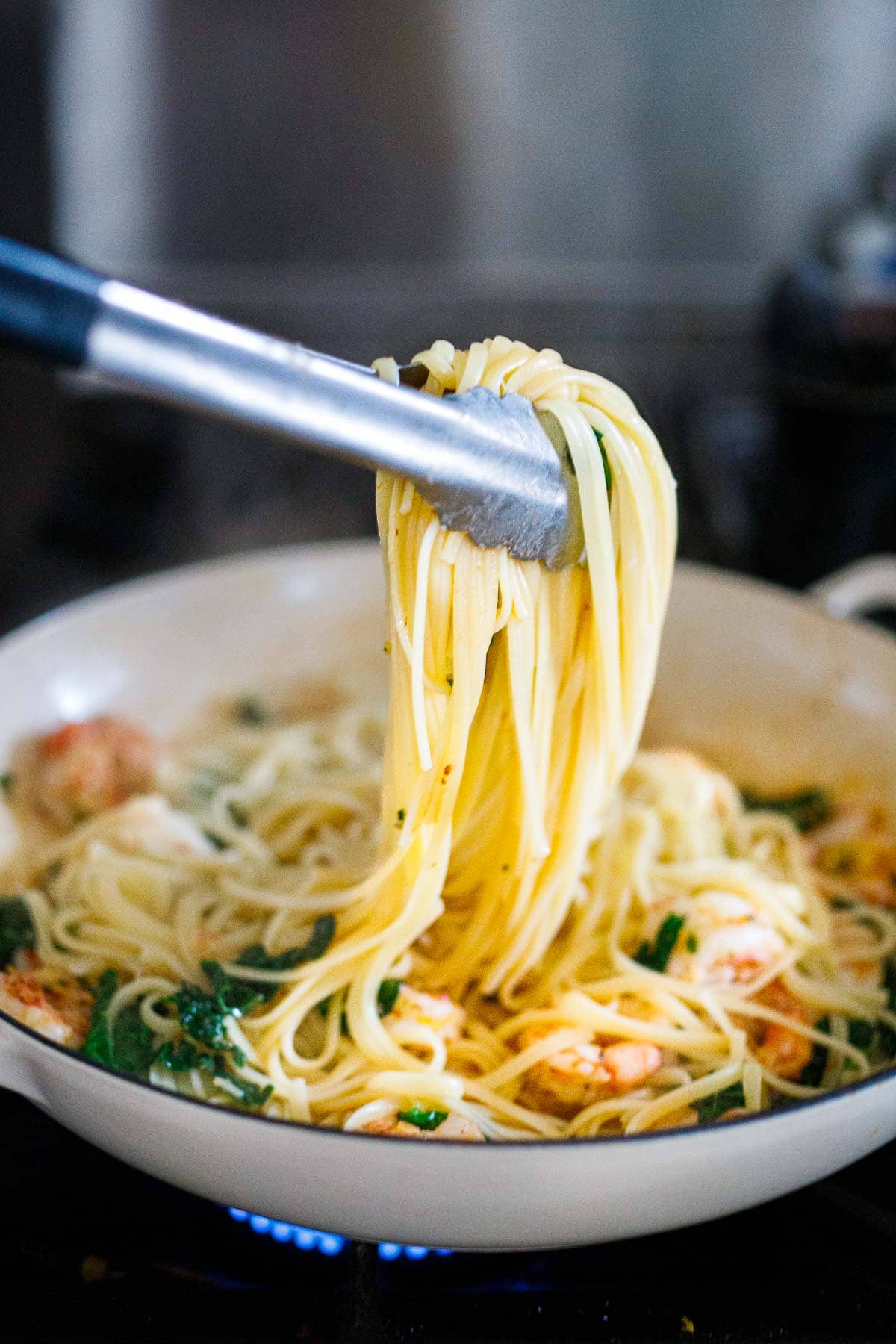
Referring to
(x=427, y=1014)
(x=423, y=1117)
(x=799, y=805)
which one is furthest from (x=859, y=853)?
(x=423, y=1117)

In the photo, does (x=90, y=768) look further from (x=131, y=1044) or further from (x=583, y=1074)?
(x=583, y=1074)

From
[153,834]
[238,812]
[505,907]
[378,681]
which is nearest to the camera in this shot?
[505,907]

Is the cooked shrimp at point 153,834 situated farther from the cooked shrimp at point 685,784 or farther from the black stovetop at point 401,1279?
the cooked shrimp at point 685,784

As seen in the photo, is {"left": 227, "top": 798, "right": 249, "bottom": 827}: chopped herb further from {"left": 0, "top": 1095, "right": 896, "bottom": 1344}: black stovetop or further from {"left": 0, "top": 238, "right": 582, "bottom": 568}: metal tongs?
{"left": 0, "top": 238, "right": 582, "bottom": 568}: metal tongs

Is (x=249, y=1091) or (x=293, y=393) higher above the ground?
(x=293, y=393)

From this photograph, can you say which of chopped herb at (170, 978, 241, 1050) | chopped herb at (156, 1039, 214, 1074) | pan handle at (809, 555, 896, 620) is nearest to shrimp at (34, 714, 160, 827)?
chopped herb at (170, 978, 241, 1050)

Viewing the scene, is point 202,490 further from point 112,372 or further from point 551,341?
point 112,372

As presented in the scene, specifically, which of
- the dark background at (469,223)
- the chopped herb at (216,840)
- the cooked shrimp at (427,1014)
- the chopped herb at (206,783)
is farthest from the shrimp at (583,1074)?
the dark background at (469,223)
